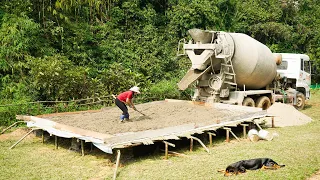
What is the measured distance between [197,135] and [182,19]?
1396 cm

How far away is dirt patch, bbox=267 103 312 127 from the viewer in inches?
538

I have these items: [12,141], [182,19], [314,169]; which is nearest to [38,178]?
[12,141]

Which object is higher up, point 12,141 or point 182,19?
point 182,19

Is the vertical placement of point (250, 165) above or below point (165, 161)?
above

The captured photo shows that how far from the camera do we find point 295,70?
58.9ft

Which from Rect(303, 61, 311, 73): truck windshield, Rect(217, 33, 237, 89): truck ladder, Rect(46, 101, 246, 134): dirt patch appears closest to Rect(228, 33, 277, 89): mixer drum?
Rect(217, 33, 237, 89): truck ladder

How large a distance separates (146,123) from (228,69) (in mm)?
4853

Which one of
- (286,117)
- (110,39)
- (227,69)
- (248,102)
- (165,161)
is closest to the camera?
(165,161)

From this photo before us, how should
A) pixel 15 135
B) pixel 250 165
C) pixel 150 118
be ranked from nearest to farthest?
pixel 250 165 → pixel 150 118 → pixel 15 135

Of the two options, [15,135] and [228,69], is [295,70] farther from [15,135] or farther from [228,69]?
[15,135]

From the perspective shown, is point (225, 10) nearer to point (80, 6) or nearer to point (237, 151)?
point (80, 6)

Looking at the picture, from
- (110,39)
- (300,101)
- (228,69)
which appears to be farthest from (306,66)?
(110,39)

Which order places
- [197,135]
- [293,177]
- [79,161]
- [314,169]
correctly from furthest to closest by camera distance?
[197,135]
[79,161]
[314,169]
[293,177]

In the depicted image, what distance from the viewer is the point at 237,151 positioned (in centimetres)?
964
